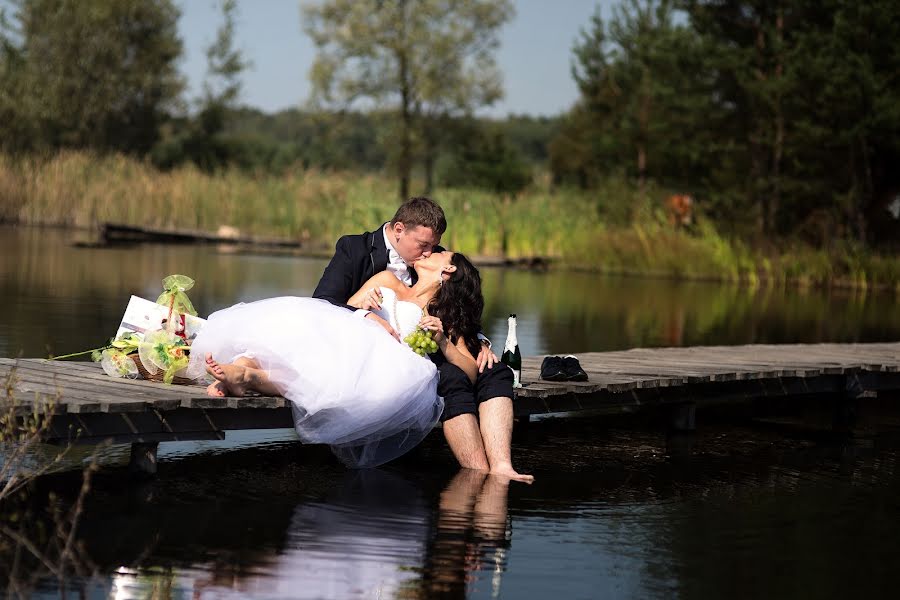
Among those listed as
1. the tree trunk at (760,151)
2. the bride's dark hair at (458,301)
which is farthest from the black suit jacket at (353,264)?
the tree trunk at (760,151)

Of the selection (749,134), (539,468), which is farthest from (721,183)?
(539,468)

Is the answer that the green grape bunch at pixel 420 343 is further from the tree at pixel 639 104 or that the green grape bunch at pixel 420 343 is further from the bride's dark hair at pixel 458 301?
the tree at pixel 639 104

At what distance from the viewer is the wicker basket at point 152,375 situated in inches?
307

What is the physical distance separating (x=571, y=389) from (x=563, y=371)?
284 millimetres

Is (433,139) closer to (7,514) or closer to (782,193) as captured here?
(782,193)

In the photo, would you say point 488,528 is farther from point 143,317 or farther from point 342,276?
point 143,317

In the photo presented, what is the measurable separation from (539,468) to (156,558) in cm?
309

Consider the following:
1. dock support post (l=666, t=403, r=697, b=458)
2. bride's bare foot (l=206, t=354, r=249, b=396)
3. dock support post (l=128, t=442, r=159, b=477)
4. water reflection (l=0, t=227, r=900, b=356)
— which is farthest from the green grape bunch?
water reflection (l=0, t=227, r=900, b=356)

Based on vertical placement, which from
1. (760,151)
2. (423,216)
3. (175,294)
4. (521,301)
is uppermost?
(760,151)

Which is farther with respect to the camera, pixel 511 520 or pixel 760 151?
pixel 760 151

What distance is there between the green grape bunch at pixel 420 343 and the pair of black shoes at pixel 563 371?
151 centimetres

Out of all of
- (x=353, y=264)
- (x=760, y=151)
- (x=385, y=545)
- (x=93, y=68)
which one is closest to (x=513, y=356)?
(x=353, y=264)

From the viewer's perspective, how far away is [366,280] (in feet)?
26.9

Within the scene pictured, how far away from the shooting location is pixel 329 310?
7.55 metres
